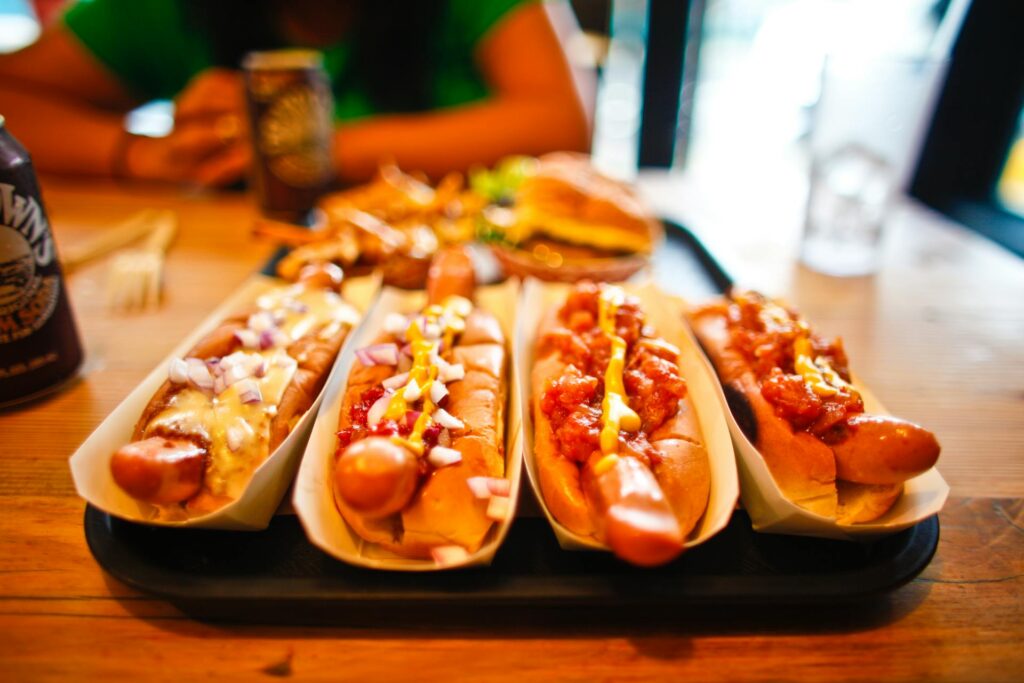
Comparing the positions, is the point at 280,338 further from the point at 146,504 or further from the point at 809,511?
the point at 809,511

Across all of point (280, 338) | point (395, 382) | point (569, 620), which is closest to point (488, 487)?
point (569, 620)

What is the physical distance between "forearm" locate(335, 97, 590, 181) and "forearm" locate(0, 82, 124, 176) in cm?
142

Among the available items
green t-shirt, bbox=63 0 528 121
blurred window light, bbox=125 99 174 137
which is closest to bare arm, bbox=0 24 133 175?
green t-shirt, bbox=63 0 528 121

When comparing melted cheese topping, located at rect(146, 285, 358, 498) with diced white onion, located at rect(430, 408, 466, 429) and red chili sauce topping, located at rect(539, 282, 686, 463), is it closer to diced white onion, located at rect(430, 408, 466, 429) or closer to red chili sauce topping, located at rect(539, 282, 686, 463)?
diced white onion, located at rect(430, 408, 466, 429)

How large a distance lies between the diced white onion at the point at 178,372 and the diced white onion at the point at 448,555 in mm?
852

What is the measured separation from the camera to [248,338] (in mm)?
1821

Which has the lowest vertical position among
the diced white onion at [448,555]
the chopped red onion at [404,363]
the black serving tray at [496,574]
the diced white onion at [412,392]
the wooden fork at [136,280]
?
the wooden fork at [136,280]

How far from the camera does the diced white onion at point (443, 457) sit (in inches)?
54.9

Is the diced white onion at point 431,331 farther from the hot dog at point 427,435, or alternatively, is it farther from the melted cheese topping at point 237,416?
the melted cheese topping at point 237,416

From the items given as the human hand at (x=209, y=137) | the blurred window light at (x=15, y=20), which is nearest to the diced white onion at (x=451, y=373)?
the human hand at (x=209, y=137)

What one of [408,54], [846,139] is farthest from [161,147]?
[846,139]

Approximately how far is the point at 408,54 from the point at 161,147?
5.72 feet

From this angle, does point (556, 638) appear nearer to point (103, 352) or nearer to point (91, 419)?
point (91, 419)

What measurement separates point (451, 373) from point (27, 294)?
1.15 m
